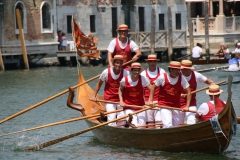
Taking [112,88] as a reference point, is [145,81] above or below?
above

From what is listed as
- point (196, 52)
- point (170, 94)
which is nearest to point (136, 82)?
point (170, 94)

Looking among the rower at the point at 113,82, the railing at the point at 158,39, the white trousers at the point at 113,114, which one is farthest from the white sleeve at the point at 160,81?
the railing at the point at 158,39

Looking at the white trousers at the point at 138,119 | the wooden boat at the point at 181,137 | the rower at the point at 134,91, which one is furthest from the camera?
the white trousers at the point at 138,119

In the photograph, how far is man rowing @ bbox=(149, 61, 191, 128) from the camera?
12.1 meters

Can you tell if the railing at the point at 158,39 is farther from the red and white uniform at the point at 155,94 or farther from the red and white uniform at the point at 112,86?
the red and white uniform at the point at 155,94

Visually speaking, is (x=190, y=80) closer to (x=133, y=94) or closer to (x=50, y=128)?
(x=133, y=94)

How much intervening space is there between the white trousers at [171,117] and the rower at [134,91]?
497mm

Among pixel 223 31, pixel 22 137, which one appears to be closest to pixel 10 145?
pixel 22 137

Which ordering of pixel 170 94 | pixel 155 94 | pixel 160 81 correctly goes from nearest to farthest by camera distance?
pixel 160 81 < pixel 170 94 < pixel 155 94

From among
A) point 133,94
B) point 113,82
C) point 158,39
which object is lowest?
point 158,39

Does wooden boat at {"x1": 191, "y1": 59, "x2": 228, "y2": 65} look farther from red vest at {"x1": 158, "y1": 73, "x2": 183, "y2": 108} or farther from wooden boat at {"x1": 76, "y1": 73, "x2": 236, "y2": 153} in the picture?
red vest at {"x1": 158, "y1": 73, "x2": 183, "y2": 108}

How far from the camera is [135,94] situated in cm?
1268

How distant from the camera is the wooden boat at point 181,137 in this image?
1149cm

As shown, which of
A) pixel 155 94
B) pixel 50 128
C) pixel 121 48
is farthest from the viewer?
pixel 50 128
